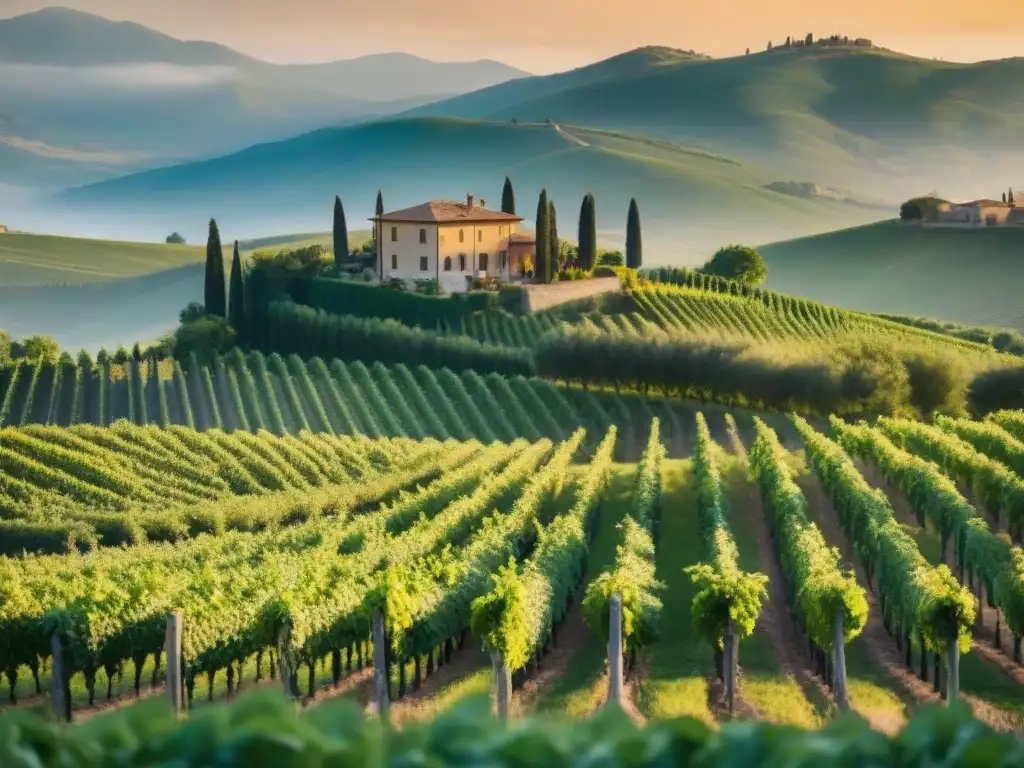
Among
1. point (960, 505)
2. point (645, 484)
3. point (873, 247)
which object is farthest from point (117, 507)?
point (873, 247)

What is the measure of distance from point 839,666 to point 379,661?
4721mm

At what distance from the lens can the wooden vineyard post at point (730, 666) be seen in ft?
43.8

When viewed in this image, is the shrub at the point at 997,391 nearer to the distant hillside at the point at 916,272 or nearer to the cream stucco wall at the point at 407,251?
the cream stucco wall at the point at 407,251

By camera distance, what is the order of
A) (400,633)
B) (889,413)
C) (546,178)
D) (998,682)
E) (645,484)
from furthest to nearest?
(546,178), (889,413), (645,484), (998,682), (400,633)

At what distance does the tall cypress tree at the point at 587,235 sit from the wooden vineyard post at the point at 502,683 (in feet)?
137

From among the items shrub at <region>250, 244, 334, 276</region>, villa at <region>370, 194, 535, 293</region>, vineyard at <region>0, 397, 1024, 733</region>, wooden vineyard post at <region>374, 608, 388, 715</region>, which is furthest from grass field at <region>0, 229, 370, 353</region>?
wooden vineyard post at <region>374, 608, 388, 715</region>

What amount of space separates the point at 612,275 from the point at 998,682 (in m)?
40.4

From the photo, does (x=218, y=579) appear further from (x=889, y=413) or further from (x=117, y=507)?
(x=889, y=413)

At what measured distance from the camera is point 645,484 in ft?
73.7

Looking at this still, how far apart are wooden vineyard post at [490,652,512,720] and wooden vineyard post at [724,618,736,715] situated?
247cm

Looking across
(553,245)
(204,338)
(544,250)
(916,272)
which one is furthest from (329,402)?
(916,272)

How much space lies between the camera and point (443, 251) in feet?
177

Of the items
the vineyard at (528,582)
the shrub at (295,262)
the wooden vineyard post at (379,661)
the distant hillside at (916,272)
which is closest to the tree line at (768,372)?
the vineyard at (528,582)

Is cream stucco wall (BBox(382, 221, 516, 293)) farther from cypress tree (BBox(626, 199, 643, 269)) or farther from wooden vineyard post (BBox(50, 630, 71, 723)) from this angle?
wooden vineyard post (BBox(50, 630, 71, 723))
